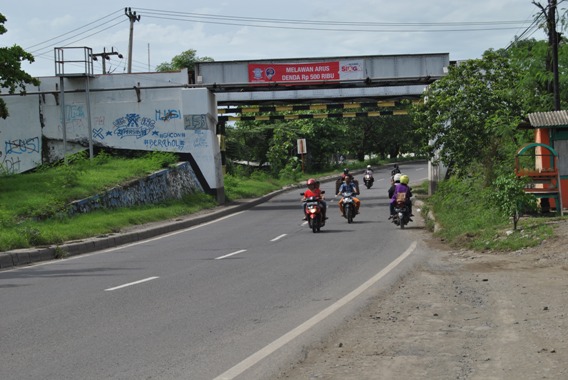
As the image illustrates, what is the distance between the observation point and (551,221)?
55.9 ft

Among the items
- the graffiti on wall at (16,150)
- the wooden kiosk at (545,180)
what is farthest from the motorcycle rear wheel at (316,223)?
the graffiti on wall at (16,150)

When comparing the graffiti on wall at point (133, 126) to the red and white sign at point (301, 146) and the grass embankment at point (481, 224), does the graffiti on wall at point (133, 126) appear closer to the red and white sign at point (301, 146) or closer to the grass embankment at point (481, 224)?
the grass embankment at point (481, 224)

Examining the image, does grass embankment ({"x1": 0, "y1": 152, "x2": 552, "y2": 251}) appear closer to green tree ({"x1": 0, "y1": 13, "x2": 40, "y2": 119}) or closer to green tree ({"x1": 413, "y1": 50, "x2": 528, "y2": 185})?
green tree ({"x1": 413, "y1": 50, "x2": 528, "y2": 185})

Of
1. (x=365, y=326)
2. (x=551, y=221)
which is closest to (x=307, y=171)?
(x=551, y=221)

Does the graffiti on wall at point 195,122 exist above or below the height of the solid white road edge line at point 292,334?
above

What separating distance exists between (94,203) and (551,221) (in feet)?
48.4

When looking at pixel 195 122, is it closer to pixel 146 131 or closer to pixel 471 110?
pixel 146 131

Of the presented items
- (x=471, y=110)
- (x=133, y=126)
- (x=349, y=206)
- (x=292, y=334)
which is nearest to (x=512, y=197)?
(x=349, y=206)

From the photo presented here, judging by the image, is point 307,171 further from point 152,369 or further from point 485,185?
point 152,369

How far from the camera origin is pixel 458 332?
7.60 meters

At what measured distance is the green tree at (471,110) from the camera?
28.5 m

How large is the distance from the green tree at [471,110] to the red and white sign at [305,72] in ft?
13.6

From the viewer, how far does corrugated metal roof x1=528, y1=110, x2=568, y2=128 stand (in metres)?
20.0

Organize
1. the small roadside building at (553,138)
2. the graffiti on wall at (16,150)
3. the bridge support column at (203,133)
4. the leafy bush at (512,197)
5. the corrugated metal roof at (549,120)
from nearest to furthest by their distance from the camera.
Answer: the leafy bush at (512,197), the corrugated metal roof at (549,120), the small roadside building at (553,138), the bridge support column at (203,133), the graffiti on wall at (16,150)
